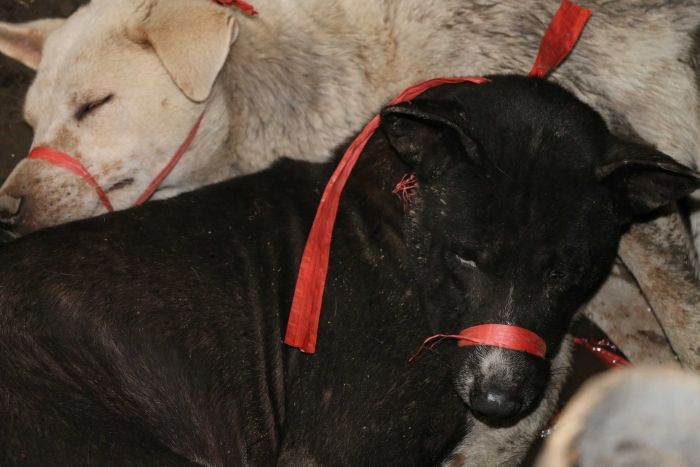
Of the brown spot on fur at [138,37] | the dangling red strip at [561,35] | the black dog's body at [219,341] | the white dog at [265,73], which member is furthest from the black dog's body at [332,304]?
the brown spot on fur at [138,37]

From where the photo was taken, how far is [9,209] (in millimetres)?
4086

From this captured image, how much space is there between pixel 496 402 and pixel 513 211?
723 millimetres

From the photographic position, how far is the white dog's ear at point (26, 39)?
468 cm

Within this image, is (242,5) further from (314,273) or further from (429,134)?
(314,273)

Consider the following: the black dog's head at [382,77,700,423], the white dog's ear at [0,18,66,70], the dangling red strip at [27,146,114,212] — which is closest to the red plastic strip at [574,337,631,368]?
the black dog's head at [382,77,700,423]

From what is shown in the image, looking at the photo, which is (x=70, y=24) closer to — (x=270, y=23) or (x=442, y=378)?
(x=270, y=23)

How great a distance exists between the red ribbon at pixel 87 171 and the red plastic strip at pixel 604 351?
7.68 ft

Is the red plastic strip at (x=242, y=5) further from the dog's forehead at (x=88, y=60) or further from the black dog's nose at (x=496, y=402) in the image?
the black dog's nose at (x=496, y=402)

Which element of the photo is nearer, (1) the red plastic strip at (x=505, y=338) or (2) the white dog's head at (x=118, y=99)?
(1) the red plastic strip at (x=505, y=338)

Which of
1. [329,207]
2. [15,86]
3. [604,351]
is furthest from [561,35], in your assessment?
[15,86]

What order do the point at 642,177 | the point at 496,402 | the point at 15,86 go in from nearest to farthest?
the point at 496,402
the point at 642,177
the point at 15,86

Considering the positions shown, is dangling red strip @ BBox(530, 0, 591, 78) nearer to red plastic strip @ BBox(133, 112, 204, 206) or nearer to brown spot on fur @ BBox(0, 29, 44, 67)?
red plastic strip @ BBox(133, 112, 204, 206)

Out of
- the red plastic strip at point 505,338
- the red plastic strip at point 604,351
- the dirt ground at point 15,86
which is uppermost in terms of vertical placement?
the red plastic strip at point 505,338

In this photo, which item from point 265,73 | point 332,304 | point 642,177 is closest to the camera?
point 642,177
